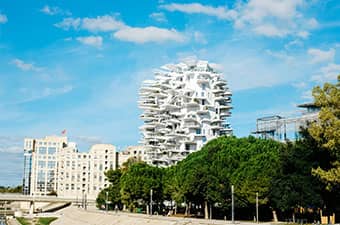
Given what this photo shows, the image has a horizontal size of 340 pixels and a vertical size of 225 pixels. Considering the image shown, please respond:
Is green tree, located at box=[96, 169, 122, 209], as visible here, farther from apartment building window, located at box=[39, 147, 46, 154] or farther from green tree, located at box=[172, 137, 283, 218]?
apartment building window, located at box=[39, 147, 46, 154]

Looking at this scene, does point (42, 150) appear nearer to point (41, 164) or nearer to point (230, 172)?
point (41, 164)

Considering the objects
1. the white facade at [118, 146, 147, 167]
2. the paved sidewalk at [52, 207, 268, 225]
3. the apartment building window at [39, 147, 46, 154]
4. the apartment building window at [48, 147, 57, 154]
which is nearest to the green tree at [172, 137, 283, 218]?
the paved sidewalk at [52, 207, 268, 225]

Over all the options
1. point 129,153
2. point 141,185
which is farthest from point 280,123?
point 129,153

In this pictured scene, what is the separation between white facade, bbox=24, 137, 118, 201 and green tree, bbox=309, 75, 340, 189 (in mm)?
130607

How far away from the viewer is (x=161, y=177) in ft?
292

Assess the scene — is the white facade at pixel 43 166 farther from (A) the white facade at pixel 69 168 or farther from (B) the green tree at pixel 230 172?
(B) the green tree at pixel 230 172

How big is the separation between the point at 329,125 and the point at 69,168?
140704mm

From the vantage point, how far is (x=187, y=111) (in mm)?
127312

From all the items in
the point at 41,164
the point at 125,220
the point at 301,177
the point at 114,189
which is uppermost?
the point at 41,164

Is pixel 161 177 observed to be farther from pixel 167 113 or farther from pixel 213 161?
pixel 167 113

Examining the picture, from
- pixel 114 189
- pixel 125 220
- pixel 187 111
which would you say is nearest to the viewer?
pixel 125 220

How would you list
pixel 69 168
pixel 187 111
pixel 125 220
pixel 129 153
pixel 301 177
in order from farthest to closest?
pixel 129 153 → pixel 69 168 → pixel 187 111 → pixel 125 220 → pixel 301 177

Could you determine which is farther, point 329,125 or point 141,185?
point 141,185

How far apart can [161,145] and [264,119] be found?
41146 millimetres
